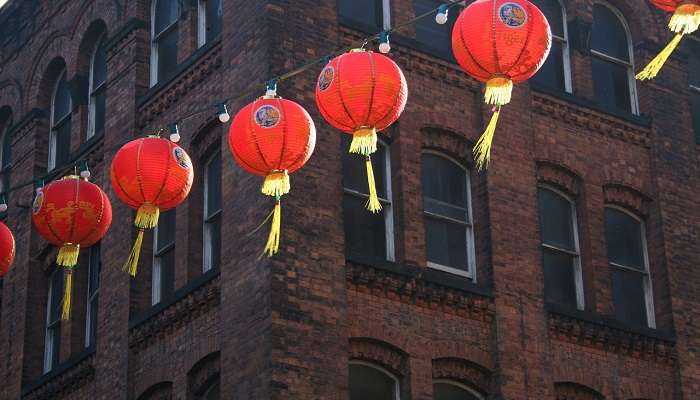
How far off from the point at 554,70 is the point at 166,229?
732 cm

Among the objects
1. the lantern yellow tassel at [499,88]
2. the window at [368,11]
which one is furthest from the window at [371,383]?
the lantern yellow tassel at [499,88]

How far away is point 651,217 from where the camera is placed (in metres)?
27.3

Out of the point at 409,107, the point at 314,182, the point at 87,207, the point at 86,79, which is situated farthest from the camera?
the point at 86,79

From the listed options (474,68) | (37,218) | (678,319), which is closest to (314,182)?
(37,218)

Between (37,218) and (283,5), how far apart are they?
17.5ft

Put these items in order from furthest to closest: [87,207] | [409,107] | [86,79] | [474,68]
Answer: [86,79] → [409,107] → [87,207] → [474,68]

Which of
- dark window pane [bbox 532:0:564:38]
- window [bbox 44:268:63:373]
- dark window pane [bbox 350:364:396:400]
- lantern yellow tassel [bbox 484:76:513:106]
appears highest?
dark window pane [bbox 532:0:564:38]

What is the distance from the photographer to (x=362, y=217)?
23859mm

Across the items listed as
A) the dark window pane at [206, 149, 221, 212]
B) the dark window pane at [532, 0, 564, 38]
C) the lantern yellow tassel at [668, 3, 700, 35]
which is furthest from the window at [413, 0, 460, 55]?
the lantern yellow tassel at [668, 3, 700, 35]

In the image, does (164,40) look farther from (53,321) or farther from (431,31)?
(53,321)

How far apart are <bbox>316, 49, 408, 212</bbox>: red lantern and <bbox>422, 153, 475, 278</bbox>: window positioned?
616 cm

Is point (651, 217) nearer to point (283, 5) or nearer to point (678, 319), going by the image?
point (678, 319)

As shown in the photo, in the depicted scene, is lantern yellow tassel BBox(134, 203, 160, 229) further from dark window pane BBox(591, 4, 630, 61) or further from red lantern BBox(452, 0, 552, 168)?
dark window pane BBox(591, 4, 630, 61)

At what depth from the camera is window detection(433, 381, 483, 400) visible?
928 inches
